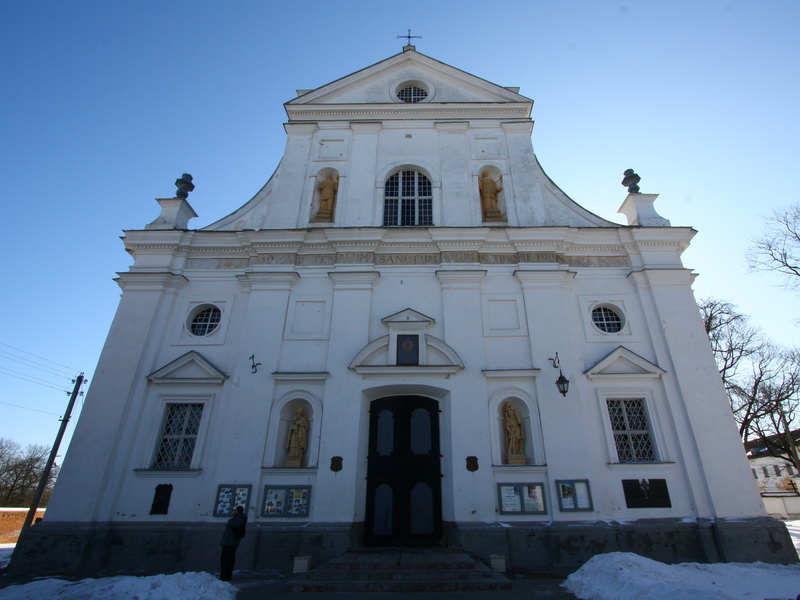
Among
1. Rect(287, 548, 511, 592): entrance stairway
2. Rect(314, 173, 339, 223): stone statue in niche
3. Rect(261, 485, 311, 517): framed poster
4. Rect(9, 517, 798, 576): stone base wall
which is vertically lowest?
Rect(287, 548, 511, 592): entrance stairway

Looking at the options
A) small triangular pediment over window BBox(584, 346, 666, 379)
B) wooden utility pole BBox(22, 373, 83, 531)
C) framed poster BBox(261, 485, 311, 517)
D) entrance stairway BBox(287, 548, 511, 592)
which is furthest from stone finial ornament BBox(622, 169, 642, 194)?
wooden utility pole BBox(22, 373, 83, 531)

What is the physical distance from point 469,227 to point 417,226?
4.89 ft

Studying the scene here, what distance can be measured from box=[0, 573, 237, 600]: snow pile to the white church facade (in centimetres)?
227

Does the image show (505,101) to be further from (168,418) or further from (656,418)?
(168,418)

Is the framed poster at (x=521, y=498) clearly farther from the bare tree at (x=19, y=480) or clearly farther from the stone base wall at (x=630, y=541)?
the bare tree at (x=19, y=480)

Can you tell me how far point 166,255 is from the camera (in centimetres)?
1310

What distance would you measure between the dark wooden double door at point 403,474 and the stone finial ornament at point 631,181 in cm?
917

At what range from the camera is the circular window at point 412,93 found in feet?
53.1

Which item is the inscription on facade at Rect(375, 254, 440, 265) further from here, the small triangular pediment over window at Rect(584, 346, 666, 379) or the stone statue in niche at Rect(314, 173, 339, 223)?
the small triangular pediment over window at Rect(584, 346, 666, 379)

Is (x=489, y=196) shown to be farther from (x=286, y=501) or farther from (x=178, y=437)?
(x=178, y=437)

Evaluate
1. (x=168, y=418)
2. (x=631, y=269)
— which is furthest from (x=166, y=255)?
(x=631, y=269)

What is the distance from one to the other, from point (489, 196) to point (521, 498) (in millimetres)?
8602

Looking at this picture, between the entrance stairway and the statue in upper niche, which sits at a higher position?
the statue in upper niche

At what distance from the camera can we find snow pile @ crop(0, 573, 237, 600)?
6613 mm
